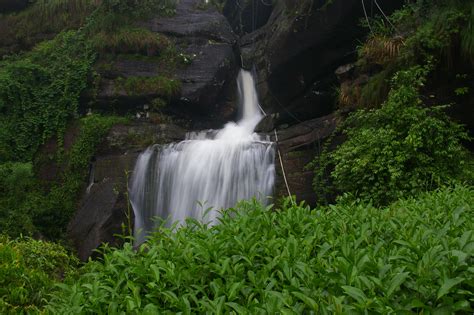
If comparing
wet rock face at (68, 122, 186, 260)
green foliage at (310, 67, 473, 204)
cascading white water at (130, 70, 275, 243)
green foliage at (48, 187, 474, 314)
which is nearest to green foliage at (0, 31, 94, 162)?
wet rock face at (68, 122, 186, 260)

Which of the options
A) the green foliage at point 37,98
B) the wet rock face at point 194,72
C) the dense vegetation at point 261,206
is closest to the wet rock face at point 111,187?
the dense vegetation at point 261,206

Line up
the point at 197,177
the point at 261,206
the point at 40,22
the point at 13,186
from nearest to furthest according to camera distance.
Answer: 1. the point at 261,206
2. the point at 197,177
3. the point at 13,186
4. the point at 40,22

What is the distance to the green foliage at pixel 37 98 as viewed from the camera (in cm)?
1364

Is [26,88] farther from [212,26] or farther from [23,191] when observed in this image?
[212,26]

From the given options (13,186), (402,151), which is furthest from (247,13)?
(402,151)

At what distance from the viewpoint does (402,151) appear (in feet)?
24.3

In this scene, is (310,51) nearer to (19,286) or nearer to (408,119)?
(408,119)

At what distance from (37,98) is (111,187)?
5.05 meters

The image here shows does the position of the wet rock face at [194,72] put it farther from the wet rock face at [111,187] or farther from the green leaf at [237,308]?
the green leaf at [237,308]

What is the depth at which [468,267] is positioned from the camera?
2.21 metres

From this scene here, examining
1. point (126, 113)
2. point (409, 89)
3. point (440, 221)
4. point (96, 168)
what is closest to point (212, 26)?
point (126, 113)

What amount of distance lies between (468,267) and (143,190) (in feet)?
31.6

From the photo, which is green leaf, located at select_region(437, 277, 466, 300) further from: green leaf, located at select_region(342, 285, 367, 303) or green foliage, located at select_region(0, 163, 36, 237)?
green foliage, located at select_region(0, 163, 36, 237)

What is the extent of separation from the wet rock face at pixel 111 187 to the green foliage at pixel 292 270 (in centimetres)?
579
